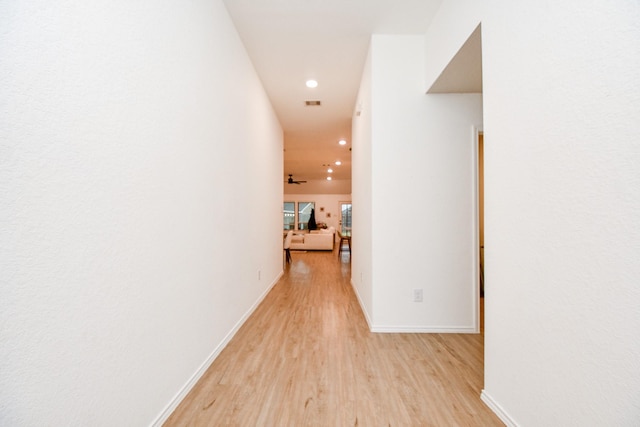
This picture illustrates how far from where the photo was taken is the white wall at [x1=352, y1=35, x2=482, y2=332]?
2.70 meters

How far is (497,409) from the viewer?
153cm

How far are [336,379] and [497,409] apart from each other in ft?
3.01

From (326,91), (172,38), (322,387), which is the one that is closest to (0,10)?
(172,38)

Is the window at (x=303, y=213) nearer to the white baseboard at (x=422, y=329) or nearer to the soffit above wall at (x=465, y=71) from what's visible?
the white baseboard at (x=422, y=329)

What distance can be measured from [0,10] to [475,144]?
303cm

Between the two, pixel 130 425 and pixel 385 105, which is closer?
pixel 130 425

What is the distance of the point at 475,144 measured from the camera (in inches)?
106

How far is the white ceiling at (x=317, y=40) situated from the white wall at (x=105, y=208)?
0.64 metres

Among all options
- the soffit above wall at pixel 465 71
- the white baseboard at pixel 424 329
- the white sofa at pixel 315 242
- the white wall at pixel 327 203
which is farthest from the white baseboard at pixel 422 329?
the white wall at pixel 327 203

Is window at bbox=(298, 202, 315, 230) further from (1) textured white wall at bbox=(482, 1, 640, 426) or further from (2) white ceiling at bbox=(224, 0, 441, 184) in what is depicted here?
(1) textured white wall at bbox=(482, 1, 640, 426)

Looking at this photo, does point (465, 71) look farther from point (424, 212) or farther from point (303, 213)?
point (303, 213)

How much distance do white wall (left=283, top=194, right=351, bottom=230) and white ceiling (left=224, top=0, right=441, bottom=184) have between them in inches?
335

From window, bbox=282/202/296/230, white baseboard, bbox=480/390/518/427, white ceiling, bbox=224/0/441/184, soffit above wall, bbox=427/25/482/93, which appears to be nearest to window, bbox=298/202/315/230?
window, bbox=282/202/296/230

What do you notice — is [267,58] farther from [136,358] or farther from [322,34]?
[136,358]
